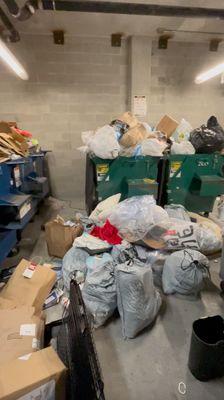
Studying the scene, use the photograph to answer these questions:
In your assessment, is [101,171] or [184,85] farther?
[184,85]

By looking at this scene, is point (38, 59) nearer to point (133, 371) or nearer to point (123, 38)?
point (123, 38)

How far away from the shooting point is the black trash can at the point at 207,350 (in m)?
1.34

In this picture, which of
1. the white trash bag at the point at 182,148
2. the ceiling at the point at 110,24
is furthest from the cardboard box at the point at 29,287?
the ceiling at the point at 110,24

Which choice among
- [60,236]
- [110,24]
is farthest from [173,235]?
[110,24]

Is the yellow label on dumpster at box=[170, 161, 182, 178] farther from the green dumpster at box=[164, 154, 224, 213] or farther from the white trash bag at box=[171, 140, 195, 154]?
the white trash bag at box=[171, 140, 195, 154]

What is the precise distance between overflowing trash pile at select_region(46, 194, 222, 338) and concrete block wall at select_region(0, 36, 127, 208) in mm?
2342

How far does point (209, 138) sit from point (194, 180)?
584 millimetres

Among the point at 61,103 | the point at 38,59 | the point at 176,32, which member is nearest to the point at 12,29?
the point at 38,59

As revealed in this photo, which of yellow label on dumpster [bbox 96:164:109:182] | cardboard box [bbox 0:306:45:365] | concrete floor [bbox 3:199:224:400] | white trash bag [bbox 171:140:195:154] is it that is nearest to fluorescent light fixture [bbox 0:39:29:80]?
yellow label on dumpster [bbox 96:164:109:182]

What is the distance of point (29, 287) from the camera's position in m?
1.85

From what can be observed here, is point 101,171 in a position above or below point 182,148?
below

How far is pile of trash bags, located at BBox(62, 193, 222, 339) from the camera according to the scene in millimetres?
1659

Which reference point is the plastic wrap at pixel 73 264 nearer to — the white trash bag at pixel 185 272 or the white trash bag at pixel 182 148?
the white trash bag at pixel 185 272

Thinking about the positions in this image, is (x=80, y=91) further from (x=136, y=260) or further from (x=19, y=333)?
(x=19, y=333)
